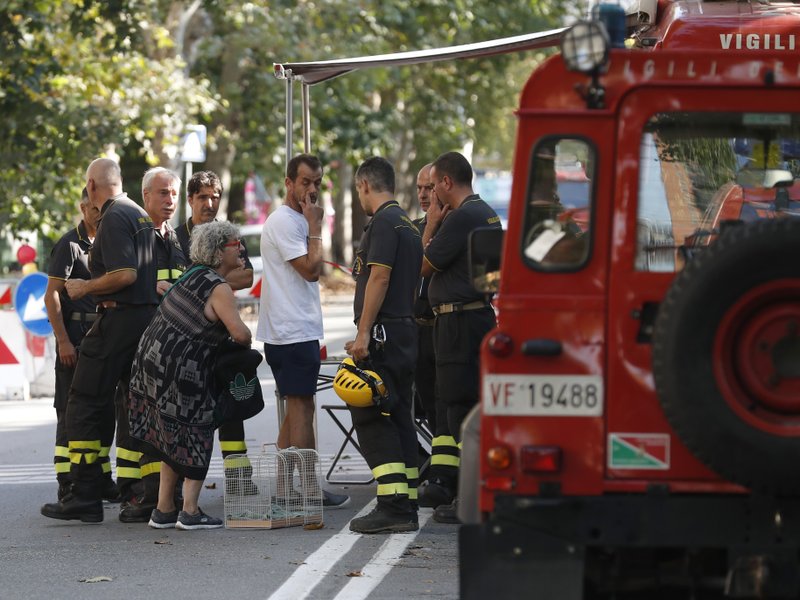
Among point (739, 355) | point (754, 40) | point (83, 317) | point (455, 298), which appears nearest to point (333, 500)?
point (455, 298)

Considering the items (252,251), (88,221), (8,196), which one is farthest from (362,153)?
(88,221)

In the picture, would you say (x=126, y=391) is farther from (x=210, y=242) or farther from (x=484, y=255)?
(x=484, y=255)

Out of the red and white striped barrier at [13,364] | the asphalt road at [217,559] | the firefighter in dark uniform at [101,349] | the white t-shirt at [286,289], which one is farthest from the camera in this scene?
the red and white striped barrier at [13,364]

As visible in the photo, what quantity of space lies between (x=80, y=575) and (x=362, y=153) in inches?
973

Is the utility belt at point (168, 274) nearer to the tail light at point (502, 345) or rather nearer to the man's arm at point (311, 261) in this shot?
the man's arm at point (311, 261)

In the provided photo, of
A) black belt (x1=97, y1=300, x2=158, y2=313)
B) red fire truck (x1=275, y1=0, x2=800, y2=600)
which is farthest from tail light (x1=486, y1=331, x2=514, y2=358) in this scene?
black belt (x1=97, y1=300, x2=158, y2=313)

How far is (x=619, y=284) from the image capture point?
523 centimetres

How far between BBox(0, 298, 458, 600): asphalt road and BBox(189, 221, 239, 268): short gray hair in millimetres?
1513

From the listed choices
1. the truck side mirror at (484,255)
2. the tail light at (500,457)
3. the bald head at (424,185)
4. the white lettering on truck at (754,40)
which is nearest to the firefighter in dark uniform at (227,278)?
the bald head at (424,185)

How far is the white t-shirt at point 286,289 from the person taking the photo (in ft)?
29.7

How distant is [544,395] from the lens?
5227 millimetres

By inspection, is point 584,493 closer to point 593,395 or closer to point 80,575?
point 593,395

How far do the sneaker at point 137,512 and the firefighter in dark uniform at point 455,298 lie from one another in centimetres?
168

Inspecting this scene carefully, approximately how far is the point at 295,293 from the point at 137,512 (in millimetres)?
1574
